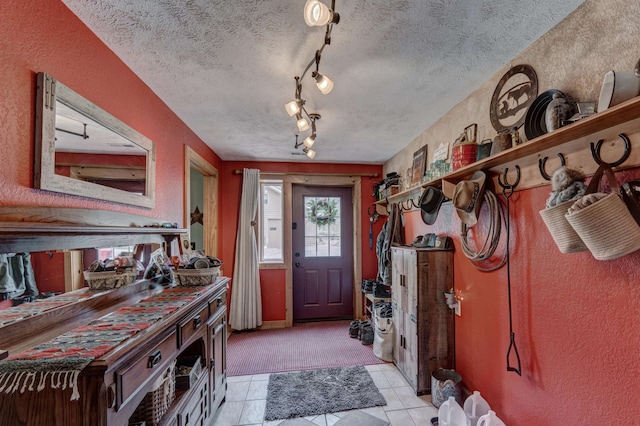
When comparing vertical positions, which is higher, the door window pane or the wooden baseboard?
the door window pane

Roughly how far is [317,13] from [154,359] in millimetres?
1544

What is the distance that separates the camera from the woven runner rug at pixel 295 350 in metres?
2.73

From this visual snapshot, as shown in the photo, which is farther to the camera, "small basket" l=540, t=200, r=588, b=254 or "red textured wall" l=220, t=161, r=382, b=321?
"red textured wall" l=220, t=161, r=382, b=321

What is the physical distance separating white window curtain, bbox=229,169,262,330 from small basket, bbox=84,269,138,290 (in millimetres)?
2078

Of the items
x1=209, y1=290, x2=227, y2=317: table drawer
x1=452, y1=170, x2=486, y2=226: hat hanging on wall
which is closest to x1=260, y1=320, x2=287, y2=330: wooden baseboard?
x1=209, y1=290, x2=227, y2=317: table drawer

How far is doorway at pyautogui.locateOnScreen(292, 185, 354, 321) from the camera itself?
4.08 metres

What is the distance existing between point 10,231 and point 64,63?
2.64 ft

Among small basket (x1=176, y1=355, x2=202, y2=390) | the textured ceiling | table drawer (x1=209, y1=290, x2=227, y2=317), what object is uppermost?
the textured ceiling

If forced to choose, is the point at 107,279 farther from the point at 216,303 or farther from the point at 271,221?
the point at 271,221

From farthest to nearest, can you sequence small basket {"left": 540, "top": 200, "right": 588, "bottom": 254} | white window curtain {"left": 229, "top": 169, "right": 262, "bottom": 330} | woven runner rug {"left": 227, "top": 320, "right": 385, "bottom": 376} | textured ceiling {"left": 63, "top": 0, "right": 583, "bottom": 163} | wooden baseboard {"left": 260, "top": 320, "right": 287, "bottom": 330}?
wooden baseboard {"left": 260, "top": 320, "right": 287, "bottom": 330} < white window curtain {"left": 229, "top": 169, "right": 262, "bottom": 330} < woven runner rug {"left": 227, "top": 320, "right": 385, "bottom": 376} < textured ceiling {"left": 63, "top": 0, "right": 583, "bottom": 163} < small basket {"left": 540, "top": 200, "right": 588, "bottom": 254}

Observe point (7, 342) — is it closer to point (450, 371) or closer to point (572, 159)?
point (572, 159)

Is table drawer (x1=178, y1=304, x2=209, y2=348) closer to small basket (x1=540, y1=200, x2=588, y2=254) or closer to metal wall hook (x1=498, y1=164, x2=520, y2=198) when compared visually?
small basket (x1=540, y1=200, x2=588, y2=254)

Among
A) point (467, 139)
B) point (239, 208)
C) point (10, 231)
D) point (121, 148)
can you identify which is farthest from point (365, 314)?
point (10, 231)

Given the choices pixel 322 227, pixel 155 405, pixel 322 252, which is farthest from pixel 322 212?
pixel 155 405
